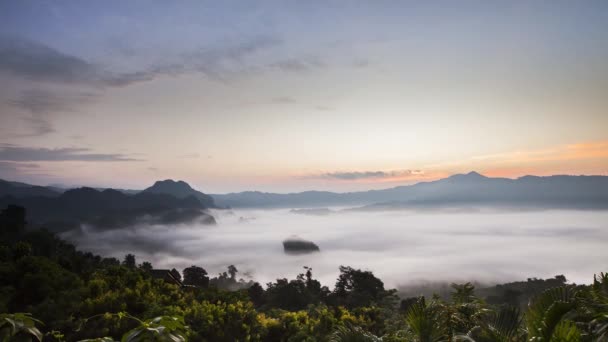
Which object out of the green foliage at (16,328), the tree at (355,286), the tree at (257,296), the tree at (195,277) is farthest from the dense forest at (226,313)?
the tree at (195,277)

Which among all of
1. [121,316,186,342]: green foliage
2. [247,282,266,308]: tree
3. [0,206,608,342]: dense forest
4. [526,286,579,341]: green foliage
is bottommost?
[247,282,266,308]: tree

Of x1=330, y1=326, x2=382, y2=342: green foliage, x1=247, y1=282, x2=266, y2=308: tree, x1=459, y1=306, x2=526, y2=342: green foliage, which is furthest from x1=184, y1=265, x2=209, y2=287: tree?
x1=459, y1=306, x2=526, y2=342: green foliage

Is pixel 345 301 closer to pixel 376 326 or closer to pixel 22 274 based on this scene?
pixel 376 326

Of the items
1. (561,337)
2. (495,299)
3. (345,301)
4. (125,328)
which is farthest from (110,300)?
(495,299)

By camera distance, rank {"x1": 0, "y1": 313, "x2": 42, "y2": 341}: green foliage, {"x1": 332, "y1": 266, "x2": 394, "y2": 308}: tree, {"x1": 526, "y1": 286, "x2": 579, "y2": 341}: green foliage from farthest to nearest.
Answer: {"x1": 332, "y1": 266, "x2": 394, "y2": 308}: tree → {"x1": 526, "y1": 286, "x2": 579, "y2": 341}: green foliage → {"x1": 0, "y1": 313, "x2": 42, "y2": 341}: green foliage

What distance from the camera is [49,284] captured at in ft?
36.2

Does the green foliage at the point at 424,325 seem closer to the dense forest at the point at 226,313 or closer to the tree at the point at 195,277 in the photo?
the dense forest at the point at 226,313

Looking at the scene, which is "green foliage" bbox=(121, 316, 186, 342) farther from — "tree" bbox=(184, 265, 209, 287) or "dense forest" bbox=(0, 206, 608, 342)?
"tree" bbox=(184, 265, 209, 287)

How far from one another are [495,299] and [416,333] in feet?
213

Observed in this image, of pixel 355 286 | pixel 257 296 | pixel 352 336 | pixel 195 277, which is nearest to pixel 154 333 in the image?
pixel 352 336

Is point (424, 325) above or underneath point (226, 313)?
above

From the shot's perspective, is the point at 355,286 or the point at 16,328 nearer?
the point at 16,328

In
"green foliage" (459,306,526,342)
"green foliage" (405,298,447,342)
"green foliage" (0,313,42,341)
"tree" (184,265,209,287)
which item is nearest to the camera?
"green foliage" (0,313,42,341)

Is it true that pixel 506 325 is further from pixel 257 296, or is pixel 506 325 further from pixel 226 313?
pixel 257 296
